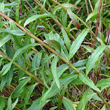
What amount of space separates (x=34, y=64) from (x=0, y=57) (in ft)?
0.50

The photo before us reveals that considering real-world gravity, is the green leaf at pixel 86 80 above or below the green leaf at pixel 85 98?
above

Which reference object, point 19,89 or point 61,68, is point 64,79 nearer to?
point 61,68

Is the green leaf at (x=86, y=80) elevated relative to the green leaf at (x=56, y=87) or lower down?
lower down

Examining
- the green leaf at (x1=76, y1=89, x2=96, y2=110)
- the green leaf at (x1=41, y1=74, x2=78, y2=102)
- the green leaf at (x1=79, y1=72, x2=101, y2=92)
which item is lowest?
the green leaf at (x1=76, y1=89, x2=96, y2=110)

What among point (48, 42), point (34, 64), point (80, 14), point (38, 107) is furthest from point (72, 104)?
point (80, 14)

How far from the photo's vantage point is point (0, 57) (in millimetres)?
650

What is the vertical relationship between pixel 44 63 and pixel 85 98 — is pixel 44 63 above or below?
above

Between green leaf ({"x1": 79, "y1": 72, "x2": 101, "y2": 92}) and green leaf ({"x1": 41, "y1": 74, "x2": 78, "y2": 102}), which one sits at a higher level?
green leaf ({"x1": 41, "y1": 74, "x2": 78, "y2": 102})

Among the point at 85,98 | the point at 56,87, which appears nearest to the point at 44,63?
the point at 56,87

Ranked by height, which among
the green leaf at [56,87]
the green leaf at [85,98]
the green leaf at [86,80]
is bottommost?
the green leaf at [85,98]

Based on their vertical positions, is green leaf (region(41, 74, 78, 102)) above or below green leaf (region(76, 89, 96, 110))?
above

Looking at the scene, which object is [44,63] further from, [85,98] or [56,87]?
[85,98]

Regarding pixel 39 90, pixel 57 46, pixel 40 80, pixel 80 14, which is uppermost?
pixel 57 46

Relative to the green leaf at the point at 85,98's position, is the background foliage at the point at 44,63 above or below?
above
